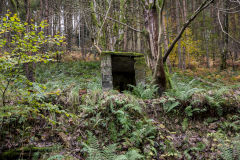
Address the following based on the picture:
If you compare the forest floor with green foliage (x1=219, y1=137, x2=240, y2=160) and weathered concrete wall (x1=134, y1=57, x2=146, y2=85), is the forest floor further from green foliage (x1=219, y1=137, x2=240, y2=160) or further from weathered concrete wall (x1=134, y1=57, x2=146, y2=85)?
weathered concrete wall (x1=134, y1=57, x2=146, y2=85)

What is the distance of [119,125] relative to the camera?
4.25 meters

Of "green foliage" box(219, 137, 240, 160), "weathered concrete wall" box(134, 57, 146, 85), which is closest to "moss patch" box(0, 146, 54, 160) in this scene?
"green foliage" box(219, 137, 240, 160)

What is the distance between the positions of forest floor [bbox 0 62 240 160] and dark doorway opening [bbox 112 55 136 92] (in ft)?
5.95

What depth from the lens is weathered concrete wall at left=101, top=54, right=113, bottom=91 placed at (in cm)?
580

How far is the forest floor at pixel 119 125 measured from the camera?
10.5 feet

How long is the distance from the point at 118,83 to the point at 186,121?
3260 mm

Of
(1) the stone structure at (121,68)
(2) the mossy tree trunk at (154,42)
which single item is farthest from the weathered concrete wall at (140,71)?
(2) the mossy tree trunk at (154,42)

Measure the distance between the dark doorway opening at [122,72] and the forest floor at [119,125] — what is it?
1.81 metres

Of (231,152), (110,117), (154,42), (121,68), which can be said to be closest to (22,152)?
(110,117)

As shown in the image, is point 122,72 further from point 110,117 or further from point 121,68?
point 110,117

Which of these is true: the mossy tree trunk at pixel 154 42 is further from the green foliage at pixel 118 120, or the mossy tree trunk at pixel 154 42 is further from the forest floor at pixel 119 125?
the green foliage at pixel 118 120

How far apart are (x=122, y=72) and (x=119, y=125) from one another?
3195mm

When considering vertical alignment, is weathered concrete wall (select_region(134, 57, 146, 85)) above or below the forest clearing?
above

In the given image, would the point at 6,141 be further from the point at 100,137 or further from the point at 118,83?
the point at 118,83
